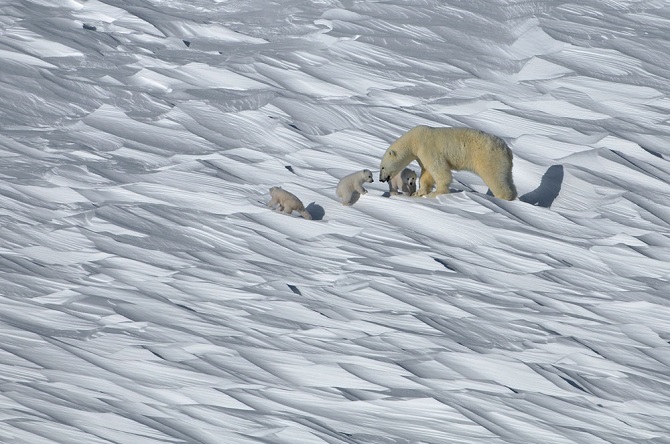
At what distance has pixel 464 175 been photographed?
362 inches

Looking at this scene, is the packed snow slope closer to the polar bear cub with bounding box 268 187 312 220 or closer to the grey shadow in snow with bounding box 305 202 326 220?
the grey shadow in snow with bounding box 305 202 326 220

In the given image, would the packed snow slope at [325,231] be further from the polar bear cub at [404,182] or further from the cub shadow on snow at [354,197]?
the polar bear cub at [404,182]

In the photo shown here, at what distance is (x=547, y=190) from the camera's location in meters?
8.93

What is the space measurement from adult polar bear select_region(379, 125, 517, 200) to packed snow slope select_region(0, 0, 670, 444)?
17 cm

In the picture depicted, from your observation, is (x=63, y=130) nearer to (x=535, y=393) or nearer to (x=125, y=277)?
(x=125, y=277)

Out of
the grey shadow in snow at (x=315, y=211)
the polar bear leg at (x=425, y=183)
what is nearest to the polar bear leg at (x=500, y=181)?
the polar bear leg at (x=425, y=183)

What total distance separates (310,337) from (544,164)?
356 cm

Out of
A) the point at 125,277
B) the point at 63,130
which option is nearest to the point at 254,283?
the point at 125,277

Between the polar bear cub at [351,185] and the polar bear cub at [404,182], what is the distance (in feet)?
1.20

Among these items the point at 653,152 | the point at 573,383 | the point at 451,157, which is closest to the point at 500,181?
the point at 451,157

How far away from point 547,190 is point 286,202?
210 centimetres

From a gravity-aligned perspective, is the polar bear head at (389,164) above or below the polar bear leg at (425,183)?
above

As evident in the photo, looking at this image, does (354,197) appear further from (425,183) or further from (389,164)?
(425,183)

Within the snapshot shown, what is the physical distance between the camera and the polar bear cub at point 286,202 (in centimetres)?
809
